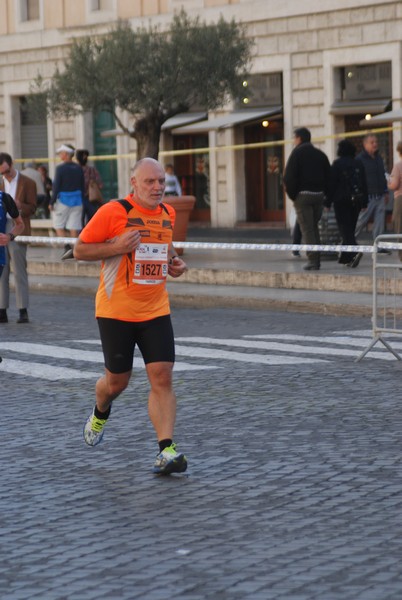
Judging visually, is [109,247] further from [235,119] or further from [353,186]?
[235,119]

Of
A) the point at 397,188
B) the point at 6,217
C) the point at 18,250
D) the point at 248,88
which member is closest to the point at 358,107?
the point at 248,88

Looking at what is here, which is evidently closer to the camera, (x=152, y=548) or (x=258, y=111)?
(x=152, y=548)

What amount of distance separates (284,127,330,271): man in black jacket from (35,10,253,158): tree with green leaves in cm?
696

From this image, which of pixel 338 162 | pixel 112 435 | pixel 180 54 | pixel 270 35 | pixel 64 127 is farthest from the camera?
pixel 64 127

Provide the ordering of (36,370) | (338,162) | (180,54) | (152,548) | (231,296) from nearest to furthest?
(152,548), (36,370), (231,296), (338,162), (180,54)

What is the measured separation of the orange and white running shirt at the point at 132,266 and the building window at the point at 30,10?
33.4 metres

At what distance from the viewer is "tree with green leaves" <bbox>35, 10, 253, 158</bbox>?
2809 centimetres

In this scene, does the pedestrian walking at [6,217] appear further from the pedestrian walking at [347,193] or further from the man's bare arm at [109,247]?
the pedestrian walking at [347,193]

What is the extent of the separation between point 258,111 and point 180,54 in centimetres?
551

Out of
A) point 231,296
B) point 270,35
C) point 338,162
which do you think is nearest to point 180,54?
point 270,35

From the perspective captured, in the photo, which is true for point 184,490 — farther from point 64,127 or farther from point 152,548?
point 64,127

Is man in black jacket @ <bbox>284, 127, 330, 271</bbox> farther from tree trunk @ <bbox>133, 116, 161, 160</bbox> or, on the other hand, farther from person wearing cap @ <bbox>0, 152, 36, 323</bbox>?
tree trunk @ <bbox>133, 116, 161, 160</bbox>

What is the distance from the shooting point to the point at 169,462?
8008 millimetres

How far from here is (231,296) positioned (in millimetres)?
18844
